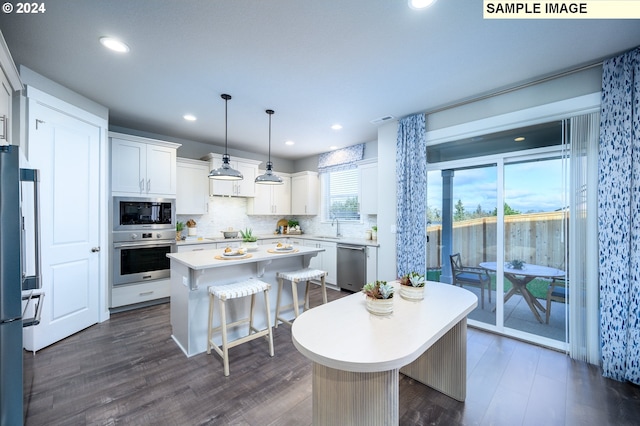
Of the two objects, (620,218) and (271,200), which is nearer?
(620,218)

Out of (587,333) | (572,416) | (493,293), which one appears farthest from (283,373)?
(587,333)

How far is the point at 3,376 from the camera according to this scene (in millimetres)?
1201

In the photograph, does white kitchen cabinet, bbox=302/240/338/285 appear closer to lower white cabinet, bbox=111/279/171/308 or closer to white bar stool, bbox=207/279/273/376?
white bar stool, bbox=207/279/273/376

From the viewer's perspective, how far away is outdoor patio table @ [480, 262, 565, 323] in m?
2.76

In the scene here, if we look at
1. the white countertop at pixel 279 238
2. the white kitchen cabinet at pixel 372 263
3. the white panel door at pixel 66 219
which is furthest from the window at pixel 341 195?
the white panel door at pixel 66 219

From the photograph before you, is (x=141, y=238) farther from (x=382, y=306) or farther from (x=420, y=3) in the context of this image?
(x=420, y=3)

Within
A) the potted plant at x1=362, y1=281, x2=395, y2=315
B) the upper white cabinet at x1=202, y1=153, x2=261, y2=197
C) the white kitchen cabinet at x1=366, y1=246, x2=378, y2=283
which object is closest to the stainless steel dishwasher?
the white kitchen cabinet at x1=366, y1=246, x2=378, y2=283

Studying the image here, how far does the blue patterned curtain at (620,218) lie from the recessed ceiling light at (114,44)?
4.05 metres

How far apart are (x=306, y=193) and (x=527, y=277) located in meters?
4.04

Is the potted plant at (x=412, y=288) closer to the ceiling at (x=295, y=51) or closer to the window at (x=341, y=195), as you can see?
the ceiling at (x=295, y=51)

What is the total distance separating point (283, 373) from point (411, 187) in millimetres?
2637

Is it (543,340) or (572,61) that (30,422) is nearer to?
(543,340)

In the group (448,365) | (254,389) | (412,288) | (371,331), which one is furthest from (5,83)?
(448,365)

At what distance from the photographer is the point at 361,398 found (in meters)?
1.17
